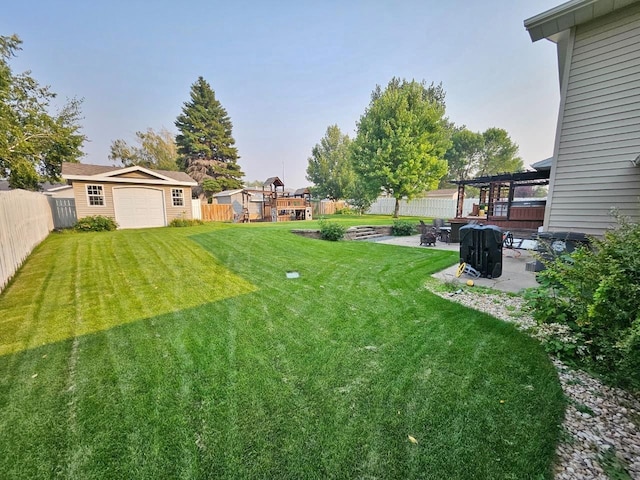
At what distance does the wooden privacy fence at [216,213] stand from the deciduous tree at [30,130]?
824cm

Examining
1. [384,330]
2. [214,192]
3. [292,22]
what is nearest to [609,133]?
[384,330]

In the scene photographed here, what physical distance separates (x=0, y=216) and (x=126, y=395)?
4.55m

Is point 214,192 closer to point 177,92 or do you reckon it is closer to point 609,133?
point 177,92

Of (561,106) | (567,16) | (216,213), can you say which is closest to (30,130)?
(216,213)

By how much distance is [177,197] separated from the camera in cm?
1485

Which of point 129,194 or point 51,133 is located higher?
point 51,133

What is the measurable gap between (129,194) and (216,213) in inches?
214

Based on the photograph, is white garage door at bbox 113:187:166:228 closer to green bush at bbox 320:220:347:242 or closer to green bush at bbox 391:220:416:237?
green bush at bbox 320:220:347:242

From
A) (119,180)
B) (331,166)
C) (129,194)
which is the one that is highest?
(331,166)

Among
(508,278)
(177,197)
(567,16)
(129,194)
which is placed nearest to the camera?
(567,16)

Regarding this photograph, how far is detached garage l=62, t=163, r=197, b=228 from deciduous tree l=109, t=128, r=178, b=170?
18.4 metres

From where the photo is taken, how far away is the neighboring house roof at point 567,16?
4.36 m

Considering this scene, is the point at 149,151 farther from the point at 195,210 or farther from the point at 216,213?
the point at 195,210

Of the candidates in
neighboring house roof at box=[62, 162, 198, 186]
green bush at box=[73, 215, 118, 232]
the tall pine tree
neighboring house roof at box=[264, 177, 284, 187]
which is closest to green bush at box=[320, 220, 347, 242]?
neighboring house roof at box=[62, 162, 198, 186]
